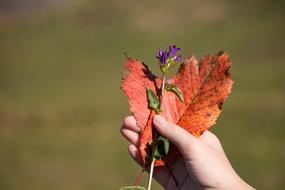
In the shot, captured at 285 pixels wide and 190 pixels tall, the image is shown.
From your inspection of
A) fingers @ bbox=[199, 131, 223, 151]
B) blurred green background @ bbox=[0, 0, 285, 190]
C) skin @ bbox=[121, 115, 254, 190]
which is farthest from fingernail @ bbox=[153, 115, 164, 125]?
blurred green background @ bbox=[0, 0, 285, 190]

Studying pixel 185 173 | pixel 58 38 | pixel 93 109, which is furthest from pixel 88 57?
pixel 185 173

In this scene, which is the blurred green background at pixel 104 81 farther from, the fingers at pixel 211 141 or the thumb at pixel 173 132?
the thumb at pixel 173 132

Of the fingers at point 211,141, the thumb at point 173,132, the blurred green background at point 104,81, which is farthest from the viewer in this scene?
the blurred green background at point 104,81

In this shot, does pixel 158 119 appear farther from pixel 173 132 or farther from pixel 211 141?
pixel 211 141

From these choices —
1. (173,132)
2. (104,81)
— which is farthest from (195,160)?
(104,81)

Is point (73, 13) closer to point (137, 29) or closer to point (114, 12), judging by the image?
point (114, 12)

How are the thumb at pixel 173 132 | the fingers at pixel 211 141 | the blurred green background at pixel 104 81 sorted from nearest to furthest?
1. the thumb at pixel 173 132
2. the fingers at pixel 211 141
3. the blurred green background at pixel 104 81

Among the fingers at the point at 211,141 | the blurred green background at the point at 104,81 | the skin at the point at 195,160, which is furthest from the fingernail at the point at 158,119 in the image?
the blurred green background at the point at 104,81
